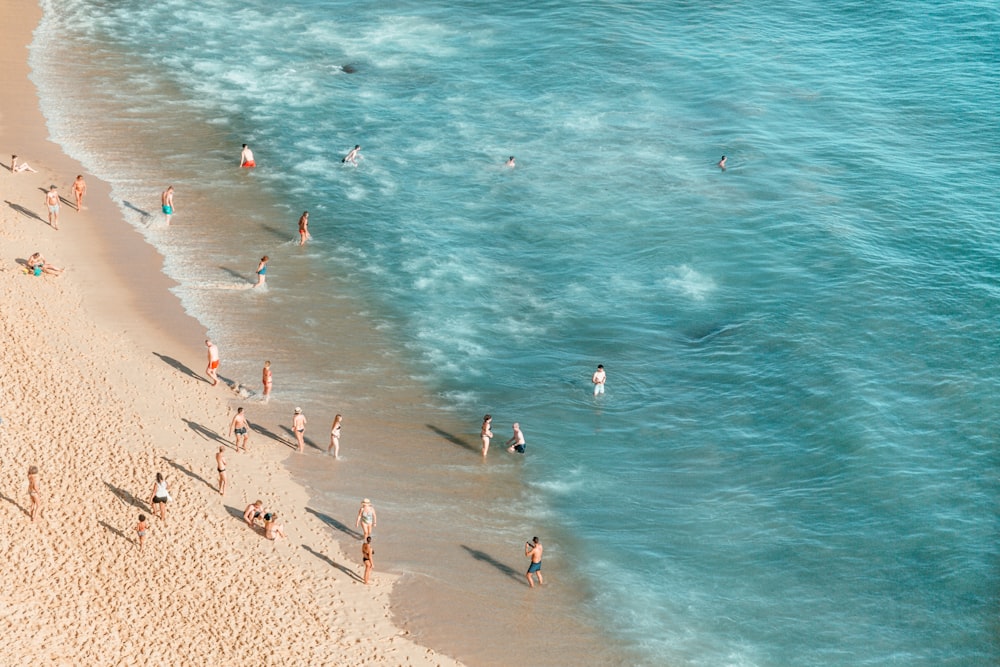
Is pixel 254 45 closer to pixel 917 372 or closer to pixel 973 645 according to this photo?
pixel 917 372

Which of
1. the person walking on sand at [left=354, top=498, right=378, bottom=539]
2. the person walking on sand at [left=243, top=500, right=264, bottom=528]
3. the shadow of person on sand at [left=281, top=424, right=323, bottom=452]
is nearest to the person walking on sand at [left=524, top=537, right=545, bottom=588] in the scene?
the person walking on sand at [left=354, top=498, right=378, bottom=539]

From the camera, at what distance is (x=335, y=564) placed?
1325 inches

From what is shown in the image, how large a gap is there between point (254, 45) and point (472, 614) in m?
48.9

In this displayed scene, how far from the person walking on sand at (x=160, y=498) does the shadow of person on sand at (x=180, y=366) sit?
7236 mm

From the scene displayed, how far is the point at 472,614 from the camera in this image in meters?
32.8

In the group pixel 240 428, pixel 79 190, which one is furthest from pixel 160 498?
pixel 79 190

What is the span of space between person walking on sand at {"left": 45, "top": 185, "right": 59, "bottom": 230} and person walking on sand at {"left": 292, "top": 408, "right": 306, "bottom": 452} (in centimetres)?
1735

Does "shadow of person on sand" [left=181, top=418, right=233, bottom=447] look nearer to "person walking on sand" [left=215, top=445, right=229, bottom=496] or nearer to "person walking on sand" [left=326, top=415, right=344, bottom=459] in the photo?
"person walking on sand" [left=215, top=445, right=229, bottom=496]

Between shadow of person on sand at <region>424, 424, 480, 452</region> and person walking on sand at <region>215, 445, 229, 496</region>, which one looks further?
shadow of person on sand at <region>424, 424, 480, 452</region>

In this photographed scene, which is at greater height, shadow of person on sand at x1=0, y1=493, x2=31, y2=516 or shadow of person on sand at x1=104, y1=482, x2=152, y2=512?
shadow of person on sand at x1=0, y1=493, x2=31, y2=516

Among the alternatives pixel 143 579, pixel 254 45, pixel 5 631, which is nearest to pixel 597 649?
pixel 143 579

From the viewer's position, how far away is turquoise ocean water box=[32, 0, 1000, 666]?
35812mm

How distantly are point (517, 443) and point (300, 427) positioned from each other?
711 centimetres

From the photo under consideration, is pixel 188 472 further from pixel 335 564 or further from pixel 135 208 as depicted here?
pixel 135 208
